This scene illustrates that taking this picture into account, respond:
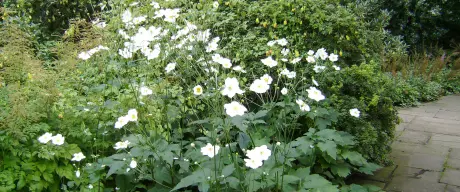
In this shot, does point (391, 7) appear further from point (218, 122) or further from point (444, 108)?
point (218, 122)

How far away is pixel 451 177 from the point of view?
318 centimetres

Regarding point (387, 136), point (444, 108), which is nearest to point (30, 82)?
point (387, 136)

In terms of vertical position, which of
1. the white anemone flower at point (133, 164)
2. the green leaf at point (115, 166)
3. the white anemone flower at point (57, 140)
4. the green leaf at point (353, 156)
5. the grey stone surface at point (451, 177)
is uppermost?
the white anemone flower at point (57, 140)

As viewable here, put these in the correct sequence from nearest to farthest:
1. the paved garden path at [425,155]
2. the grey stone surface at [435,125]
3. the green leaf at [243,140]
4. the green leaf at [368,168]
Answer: the green leaf at [243,140]
the green leaf at [368,168]
the paved garden path at [425,155]
the grey stone surface at [435,125]

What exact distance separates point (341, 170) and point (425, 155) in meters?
1.19

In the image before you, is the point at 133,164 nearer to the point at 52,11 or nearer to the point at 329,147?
the point at 329,147

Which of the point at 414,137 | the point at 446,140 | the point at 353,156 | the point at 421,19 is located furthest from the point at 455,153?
the point at 421,19

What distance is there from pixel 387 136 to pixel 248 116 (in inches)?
51.4

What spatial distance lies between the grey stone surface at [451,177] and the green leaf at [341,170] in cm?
79

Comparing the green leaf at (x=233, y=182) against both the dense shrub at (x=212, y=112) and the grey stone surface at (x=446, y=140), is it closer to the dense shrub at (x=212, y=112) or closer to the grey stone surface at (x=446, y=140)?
the dense shrub at (x=212, y=112)

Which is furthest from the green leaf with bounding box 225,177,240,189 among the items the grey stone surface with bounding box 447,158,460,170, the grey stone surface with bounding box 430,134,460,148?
the grey stone surface with bounding box 430,134,460,148

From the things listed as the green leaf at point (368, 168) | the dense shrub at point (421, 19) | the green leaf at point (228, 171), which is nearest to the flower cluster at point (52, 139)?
the green leaf at point (228, 171)

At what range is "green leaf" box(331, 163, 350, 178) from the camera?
109 inches

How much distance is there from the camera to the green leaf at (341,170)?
2.78 metres
